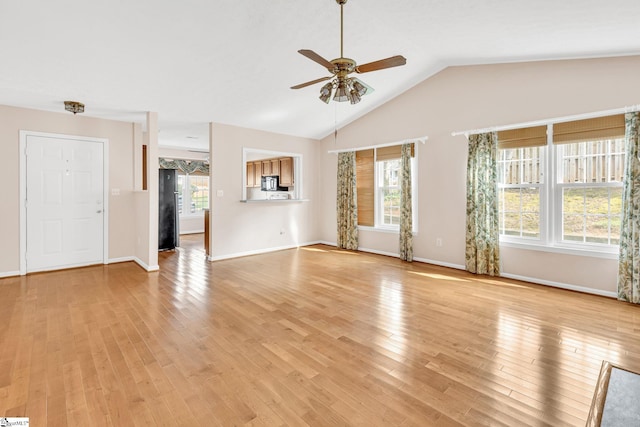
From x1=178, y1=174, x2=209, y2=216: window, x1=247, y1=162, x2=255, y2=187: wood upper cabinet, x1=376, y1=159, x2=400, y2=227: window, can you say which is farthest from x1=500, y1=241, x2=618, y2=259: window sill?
x1=178, y1=174, x2=209, y2=216: window

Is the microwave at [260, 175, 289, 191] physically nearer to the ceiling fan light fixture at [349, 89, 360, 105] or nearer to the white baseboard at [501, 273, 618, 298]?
the ceiling fan light fixture at [349, 89, 360, 105]

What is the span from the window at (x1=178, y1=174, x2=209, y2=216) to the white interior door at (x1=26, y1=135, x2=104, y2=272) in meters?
3.87

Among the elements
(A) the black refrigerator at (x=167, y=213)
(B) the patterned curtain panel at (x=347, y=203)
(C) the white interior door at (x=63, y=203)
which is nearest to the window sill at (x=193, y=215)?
(A) the black refrigerator at (x=167, y=213)

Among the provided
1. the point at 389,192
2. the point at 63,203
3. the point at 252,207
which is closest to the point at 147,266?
the point at 63,203

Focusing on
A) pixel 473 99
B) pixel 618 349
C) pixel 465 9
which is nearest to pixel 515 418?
pixel 618 349

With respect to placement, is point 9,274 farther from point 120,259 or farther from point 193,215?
point 193,215

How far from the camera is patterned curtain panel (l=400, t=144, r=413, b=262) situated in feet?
18.4

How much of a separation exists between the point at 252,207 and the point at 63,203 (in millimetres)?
3086

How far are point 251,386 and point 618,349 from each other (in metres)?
2.84

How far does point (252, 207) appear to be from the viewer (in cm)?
636

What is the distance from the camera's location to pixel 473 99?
15.6 ft

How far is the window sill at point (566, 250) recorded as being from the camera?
3.75m

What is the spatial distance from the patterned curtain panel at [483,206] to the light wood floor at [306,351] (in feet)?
1.41

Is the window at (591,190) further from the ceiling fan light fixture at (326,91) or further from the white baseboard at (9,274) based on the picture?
the white baseboard at (9,274)
